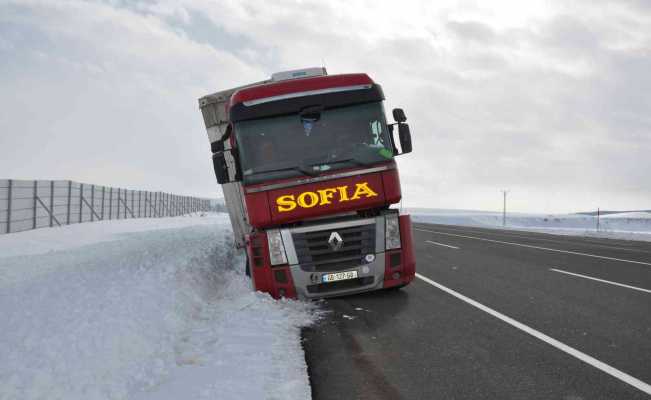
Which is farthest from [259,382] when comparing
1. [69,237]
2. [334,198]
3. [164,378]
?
[69,237]

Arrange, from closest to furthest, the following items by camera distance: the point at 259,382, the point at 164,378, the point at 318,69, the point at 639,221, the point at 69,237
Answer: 1. the point at 259,382
2. the point at 164,378
3. the point at 318,69
4. the point at 69,237
5. the point at 639,221

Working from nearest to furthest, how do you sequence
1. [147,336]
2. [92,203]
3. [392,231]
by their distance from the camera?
[147,336]
[392,231]
[92,203]

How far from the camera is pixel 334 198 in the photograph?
22.9 ft

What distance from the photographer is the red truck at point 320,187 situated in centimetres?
699

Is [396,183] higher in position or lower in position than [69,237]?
higher

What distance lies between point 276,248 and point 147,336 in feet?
7.27

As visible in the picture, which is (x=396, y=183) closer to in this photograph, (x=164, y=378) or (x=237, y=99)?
(x=237, y=99)

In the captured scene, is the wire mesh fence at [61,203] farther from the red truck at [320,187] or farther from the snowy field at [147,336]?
the red truck at [320,187]

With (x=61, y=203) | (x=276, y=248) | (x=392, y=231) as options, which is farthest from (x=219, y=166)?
(x=61, y=203)

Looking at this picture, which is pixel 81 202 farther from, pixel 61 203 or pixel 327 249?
pixel 327 249

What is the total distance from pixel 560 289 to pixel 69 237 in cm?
1878

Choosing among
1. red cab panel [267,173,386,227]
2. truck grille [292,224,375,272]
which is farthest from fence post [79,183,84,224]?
truck grille [292,224,375,272]

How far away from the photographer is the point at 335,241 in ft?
22.9

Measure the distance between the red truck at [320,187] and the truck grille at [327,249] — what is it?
0.6 inches
